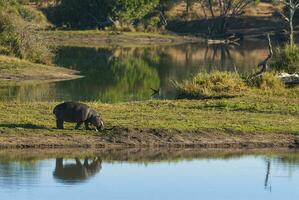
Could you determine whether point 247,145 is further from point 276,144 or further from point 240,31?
point 240,31

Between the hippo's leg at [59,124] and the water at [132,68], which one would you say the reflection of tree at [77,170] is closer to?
the hippo's leg at [59,124]

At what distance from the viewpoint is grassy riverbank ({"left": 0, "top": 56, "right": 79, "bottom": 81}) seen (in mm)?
39438

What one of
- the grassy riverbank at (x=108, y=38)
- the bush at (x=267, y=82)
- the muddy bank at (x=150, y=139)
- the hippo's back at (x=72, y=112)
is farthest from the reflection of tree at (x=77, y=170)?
the grassy riverbank at (x=108, y=38)

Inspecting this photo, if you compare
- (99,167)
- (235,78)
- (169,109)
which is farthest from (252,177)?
(235,78)

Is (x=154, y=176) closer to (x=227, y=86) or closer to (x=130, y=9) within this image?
(x=227, y=86)

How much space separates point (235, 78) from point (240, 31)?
6165cm

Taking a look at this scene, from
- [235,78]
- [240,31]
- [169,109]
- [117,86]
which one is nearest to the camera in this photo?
[169,109]

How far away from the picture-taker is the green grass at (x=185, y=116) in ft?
73.9

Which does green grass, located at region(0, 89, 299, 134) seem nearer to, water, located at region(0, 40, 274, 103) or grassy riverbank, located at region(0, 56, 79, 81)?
water, located at region(0, 40, 274, 103)

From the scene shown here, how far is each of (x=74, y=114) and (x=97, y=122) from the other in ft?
2.14

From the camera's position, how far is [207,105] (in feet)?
88.7

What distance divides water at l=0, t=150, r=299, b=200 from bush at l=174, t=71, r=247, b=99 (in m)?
8.43

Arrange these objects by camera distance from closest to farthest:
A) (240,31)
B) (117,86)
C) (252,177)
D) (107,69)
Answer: (252,177)
(117,86)
(107,69)
(240,31)

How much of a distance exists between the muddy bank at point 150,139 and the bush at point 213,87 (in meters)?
6.89
